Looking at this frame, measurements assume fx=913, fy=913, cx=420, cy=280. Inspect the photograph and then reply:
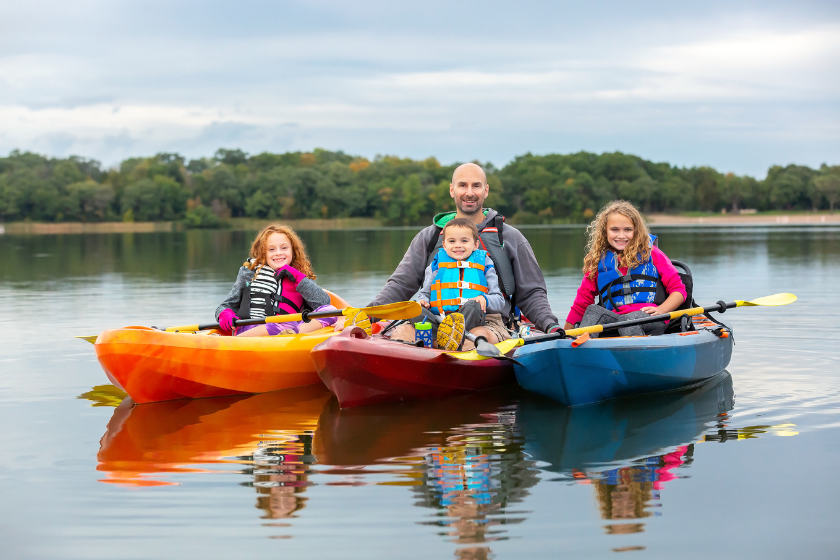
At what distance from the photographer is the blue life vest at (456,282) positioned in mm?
6711

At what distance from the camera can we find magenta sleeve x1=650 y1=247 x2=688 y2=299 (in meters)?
7.02

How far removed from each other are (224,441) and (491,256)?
8.82ft

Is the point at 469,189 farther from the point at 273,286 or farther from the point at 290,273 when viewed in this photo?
the point at 273,286

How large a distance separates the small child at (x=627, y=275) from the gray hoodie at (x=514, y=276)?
361mm

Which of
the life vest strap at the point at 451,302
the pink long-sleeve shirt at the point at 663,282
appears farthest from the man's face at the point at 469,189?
the pink long-sleeve shirt at the point at 663,282

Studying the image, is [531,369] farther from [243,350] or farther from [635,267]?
[243,350]

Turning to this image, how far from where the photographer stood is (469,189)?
7.31 m

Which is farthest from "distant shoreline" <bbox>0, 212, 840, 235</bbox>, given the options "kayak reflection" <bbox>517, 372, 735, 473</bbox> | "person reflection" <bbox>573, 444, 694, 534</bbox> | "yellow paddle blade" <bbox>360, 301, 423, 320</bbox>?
"person reflection" <bbox>573, 444, 694, 534</bbox>

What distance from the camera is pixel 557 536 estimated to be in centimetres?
391

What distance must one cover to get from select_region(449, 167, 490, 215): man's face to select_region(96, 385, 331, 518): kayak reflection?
1880mm

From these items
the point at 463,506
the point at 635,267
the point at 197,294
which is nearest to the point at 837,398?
the point at 635,267

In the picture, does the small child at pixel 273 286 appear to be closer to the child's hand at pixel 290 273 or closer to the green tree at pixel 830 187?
the child's hand at pixel 290 273

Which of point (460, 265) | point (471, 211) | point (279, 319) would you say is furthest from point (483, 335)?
point (279, 319)

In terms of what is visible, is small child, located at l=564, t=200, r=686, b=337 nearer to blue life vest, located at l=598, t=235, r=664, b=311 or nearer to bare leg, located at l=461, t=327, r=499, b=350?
blue life vest, located at l=598, t=235, r=664, b=311
